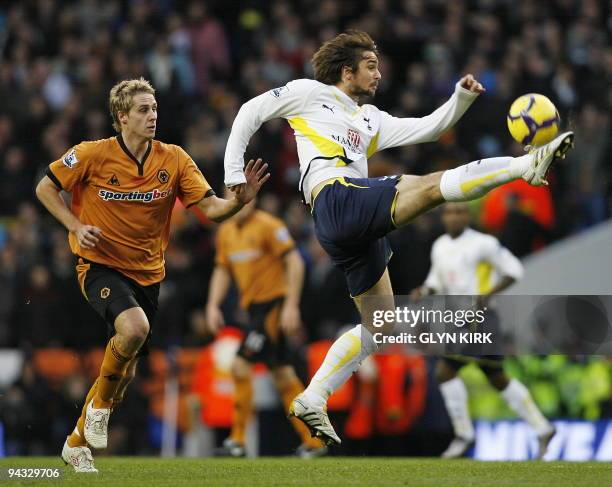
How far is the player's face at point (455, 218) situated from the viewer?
36.9 feet

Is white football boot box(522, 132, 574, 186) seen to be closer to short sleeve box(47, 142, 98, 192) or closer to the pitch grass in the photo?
the pitch grass

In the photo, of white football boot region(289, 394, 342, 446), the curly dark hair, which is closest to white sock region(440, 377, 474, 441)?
white football boot region(289, 394, 342, 446)

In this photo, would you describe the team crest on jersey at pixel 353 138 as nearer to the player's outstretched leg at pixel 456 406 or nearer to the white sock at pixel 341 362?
the white sock at pixel 341 362

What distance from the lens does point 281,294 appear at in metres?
11.5

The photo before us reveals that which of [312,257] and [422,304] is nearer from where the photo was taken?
[422,304]

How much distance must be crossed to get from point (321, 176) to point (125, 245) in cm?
147

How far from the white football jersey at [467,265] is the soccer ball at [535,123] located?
12.9 feet

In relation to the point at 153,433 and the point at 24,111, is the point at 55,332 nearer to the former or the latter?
the point at 153,433

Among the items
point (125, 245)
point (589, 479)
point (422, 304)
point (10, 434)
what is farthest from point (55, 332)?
point (589, 479)

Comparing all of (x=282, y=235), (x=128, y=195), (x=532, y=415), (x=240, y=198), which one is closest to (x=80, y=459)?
(x=128, y=195)

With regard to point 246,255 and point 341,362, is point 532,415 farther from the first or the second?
point 341,362

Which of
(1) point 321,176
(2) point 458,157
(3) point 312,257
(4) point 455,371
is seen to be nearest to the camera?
(1) point 321,176

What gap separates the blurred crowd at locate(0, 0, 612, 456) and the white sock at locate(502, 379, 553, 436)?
108 inches

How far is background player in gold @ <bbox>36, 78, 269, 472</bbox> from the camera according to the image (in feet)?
26.0
